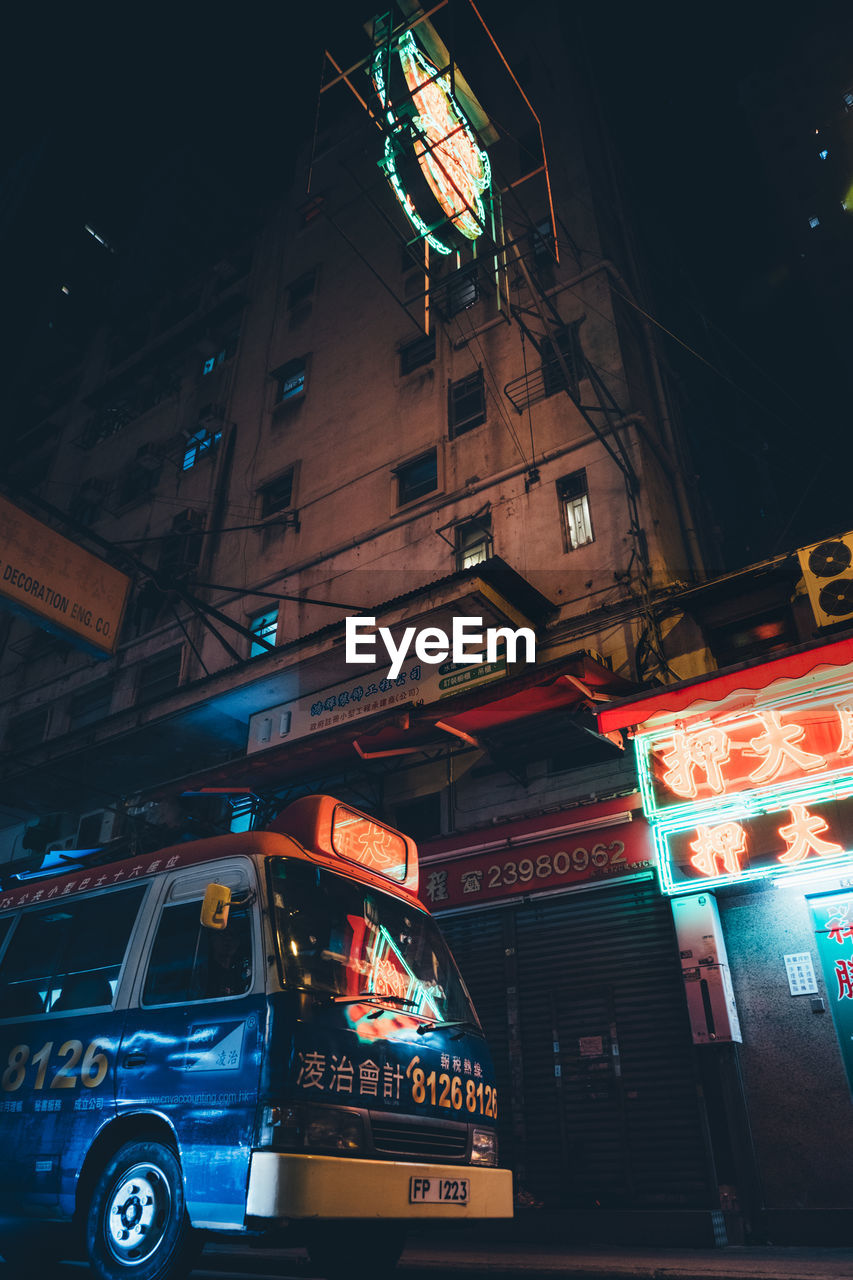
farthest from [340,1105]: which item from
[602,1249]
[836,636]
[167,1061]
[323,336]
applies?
[323,336]

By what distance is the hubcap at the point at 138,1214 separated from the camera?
180 inches

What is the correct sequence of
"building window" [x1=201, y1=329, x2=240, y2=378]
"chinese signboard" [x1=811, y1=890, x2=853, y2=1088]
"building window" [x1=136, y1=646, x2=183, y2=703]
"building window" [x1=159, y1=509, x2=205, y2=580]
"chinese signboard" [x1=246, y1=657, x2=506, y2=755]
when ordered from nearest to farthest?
"chinese signboard" [x1=811, y1=890, x2=853, y2=1088]
"chinese signboard" [x1=246, y1=657, x2=506, y2=755]
"building window" [x1=136, y1=646, x2=183, y2=703]
"building window" [x1=159, y1=509, x2=205, y2=580]
"building window" [x1=201, y1=329, x2=240, y2=378]

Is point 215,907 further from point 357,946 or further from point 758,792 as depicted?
point 758,792

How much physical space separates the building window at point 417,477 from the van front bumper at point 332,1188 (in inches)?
535

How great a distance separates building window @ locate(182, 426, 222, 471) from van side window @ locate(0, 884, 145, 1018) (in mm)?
18403

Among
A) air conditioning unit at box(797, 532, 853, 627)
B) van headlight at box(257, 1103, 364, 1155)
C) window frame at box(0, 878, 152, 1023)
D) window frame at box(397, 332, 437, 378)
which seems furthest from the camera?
window frame at box(397, 332, 437, 378)

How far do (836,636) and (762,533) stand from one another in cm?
1032

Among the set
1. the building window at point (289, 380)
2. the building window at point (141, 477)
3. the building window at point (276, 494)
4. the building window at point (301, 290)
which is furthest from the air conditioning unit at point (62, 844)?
the building window at point (301, 290)

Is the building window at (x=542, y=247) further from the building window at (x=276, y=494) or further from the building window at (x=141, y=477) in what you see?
the building window at (x=141, y=477)

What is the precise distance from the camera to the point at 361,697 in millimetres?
13250

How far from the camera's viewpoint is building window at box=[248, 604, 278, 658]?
17.6 metres

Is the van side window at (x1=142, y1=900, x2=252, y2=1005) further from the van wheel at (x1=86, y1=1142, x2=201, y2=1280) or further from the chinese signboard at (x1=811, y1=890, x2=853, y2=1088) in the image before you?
the chinese signboard at (x1=811, y1=890, x2=853, y2=1088)

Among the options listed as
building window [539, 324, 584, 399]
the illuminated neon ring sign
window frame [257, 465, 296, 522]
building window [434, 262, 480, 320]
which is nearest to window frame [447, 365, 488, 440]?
building window [539, 324, 584, 399]

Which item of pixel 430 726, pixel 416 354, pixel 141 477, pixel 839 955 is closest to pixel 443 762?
pixel 430 726
